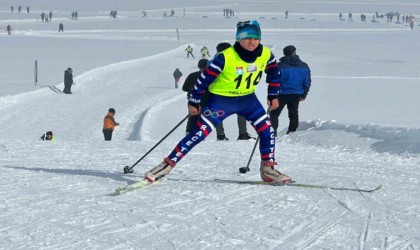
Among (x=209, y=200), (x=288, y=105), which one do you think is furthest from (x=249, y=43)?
(x=288, y=105)

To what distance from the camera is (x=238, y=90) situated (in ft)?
17.4

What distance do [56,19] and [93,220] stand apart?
6621 cm

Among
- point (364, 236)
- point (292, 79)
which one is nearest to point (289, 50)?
point (292, 79)

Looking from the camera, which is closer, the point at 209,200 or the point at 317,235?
the point at 317,235

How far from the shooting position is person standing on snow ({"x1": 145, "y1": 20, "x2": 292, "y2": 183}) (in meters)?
5.14

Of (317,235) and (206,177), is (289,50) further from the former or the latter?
(317,235)

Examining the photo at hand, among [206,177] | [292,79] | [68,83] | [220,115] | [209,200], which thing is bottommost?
[68,83]

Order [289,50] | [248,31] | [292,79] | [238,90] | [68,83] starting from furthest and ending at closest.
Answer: [68,83]
[292,79]
[289,50]
[238,90]
[248,31]

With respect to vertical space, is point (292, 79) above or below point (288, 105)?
above

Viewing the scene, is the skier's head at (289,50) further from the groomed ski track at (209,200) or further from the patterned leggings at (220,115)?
the patterned leggings at (220,115)

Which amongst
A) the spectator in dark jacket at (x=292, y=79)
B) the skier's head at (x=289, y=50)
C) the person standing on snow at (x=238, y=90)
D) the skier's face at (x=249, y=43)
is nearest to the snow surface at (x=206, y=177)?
the person standing on snow at (x=238, y=90)

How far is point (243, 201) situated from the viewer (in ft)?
16.2

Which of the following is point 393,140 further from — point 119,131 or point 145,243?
point 119,131

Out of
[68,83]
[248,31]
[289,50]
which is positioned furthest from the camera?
[68,83]
